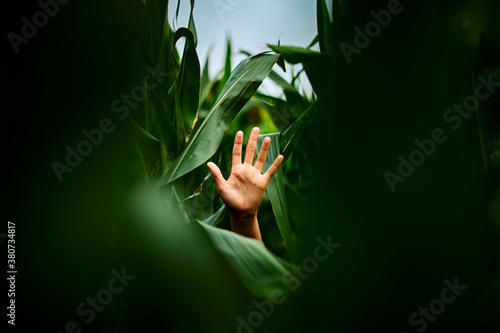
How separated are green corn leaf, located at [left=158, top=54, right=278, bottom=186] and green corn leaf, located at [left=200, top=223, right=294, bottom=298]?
0.16 m

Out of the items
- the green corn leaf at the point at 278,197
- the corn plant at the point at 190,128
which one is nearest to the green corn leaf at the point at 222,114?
the corn plant at the point at 190,128

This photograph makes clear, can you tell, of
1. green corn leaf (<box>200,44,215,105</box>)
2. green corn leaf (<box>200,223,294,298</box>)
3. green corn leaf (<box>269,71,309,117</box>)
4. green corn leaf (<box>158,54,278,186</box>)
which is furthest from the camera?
green corn leaf (<box>200,44,215,105</box>)

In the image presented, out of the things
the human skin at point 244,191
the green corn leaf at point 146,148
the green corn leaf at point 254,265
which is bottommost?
the green corn leaf at point 254,265

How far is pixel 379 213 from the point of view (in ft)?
0.84

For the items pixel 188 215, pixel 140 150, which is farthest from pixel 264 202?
pixel 140 150

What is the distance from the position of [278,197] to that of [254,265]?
21 cm

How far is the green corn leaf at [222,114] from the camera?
0.49m

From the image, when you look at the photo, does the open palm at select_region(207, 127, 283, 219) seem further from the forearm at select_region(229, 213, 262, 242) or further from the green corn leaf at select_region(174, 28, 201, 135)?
the green corn leaf at select_region(174, 28, 201, 135)

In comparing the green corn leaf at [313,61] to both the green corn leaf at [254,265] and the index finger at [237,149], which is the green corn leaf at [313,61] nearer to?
the index finger at [237,149]

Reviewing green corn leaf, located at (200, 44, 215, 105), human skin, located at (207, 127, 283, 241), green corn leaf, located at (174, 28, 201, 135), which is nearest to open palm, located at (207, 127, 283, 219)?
human skin, located at (207, 127, 283, 241)

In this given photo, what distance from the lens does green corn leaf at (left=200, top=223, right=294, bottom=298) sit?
333 mm

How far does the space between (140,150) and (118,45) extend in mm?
168

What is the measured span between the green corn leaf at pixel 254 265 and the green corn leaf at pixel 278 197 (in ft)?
0.46

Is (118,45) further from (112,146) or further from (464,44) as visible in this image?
(464,44)
